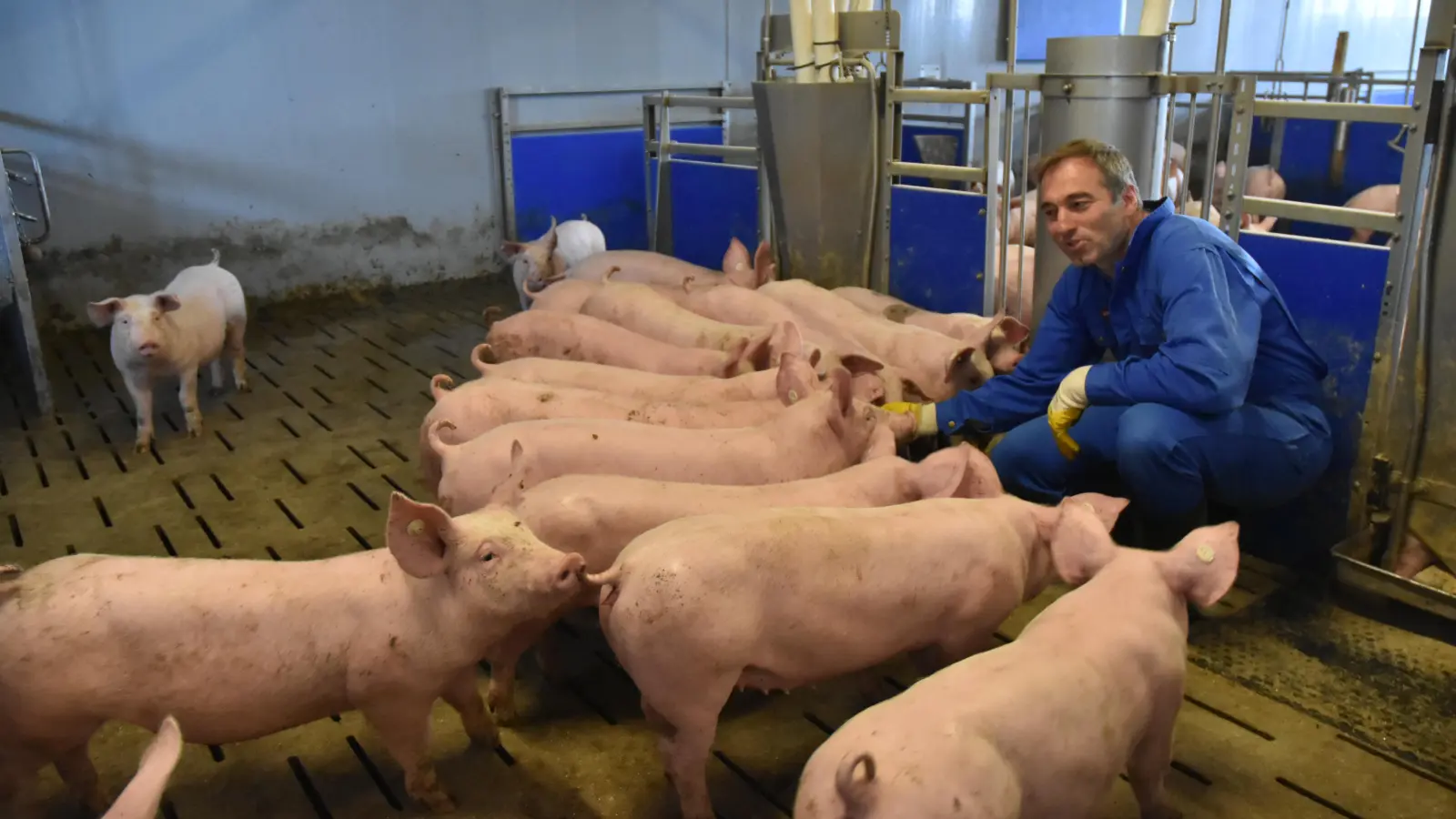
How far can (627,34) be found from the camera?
8688 millimetres

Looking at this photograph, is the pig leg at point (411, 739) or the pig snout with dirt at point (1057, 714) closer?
the pig snout with dirt at point (1057, 714)

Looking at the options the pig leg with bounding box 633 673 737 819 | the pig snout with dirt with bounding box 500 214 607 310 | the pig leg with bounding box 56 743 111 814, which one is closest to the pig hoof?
the pig leg with bounding box 633 673 737 819

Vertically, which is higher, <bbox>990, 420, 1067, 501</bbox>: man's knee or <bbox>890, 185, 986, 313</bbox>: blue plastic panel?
<bbox>890, 185, 986, 313</bbox>: blue plastic panel

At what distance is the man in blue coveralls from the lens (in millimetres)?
3121

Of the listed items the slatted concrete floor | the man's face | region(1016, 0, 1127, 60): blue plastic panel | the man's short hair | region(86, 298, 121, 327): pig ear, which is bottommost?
the slatted concrete floor

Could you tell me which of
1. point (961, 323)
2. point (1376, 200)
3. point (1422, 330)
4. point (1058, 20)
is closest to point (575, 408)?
point (961, 323)

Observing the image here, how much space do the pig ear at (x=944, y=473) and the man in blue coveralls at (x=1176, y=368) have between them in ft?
2.06

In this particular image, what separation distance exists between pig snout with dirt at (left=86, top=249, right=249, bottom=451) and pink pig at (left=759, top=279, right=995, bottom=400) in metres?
2.72

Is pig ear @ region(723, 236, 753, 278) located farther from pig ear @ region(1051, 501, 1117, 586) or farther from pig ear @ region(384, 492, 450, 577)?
pig ear @ region(384, 492, 450, 577)

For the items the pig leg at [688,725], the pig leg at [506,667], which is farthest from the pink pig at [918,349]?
the pig leg at [688,725]

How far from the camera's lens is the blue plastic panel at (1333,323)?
3320 mm

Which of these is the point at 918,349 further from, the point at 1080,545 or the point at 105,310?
the point at 105,310

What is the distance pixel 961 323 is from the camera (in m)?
4.54

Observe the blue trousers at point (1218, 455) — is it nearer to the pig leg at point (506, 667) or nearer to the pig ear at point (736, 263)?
the pig leg at point (506, 667)
